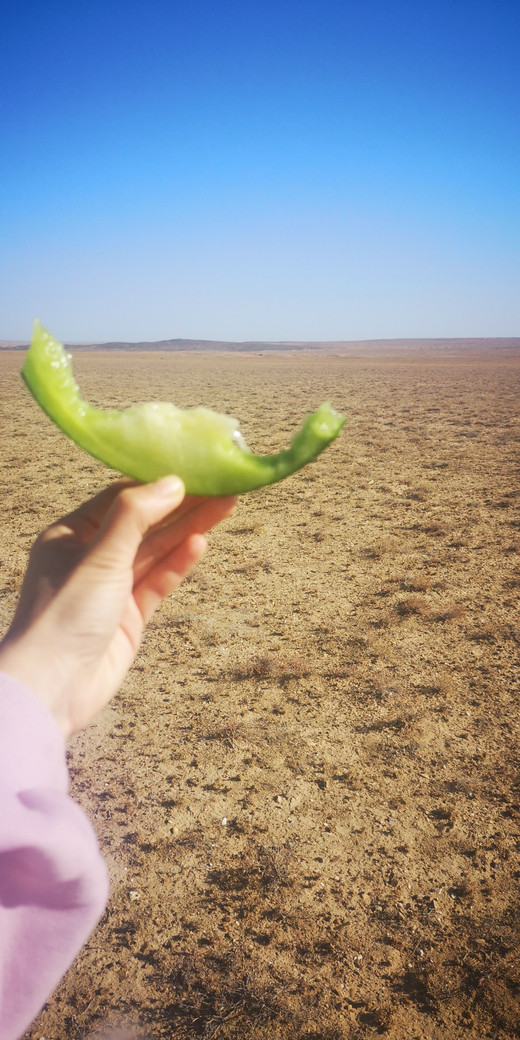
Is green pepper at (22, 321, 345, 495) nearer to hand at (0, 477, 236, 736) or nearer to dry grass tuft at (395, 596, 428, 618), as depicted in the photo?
hand at (0, 477, 236, 736)

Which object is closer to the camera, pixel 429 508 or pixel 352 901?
pixel 352 901

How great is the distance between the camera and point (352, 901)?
4.31 metres

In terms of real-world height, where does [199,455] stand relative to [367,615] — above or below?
above

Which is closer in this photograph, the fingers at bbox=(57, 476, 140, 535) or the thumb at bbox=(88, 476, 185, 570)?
the thumb at bbox=(88, 476, 185, 570)

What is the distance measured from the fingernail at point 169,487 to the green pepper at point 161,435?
0.37ft

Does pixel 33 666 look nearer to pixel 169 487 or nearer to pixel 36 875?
pixel 36 875

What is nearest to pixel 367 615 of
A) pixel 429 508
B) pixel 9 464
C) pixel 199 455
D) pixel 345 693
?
pixel 345 693

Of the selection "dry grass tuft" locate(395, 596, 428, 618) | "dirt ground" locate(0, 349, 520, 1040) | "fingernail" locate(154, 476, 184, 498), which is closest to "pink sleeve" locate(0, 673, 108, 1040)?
"fingernail" locate(154, 476, 184, 498)

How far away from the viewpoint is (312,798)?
5125mm

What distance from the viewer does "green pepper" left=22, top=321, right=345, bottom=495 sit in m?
2.08

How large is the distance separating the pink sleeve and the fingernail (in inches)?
27.4

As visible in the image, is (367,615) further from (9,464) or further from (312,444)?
(9,464)

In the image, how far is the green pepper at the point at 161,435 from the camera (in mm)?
2084

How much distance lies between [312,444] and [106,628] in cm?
88
